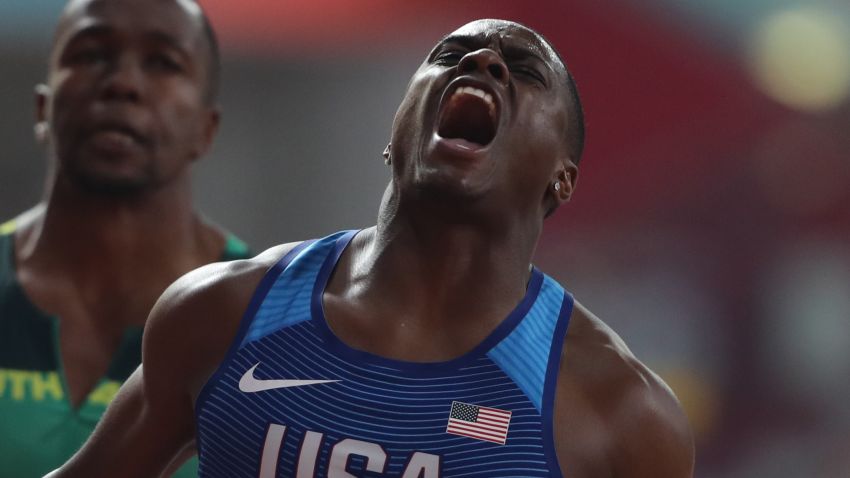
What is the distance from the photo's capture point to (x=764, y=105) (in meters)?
8.01

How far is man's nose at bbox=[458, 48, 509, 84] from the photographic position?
8.11 ft

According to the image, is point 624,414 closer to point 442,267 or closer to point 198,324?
point 442,267

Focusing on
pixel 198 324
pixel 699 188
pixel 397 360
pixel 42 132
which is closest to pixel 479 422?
pixel 397 360

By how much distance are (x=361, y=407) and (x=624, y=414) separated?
460 mm

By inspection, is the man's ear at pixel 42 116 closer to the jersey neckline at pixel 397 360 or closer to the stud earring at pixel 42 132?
the stud earring at pixel 42 132

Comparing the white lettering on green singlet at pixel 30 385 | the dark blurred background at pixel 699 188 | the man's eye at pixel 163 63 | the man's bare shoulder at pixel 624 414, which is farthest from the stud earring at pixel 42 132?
the dark blurred background at pixel 699 188

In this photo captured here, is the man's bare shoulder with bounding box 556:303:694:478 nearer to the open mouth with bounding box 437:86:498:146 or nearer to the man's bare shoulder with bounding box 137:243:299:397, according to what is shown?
the open mouth with bounding box 437:86:498:146

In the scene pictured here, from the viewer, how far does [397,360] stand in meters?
2.35

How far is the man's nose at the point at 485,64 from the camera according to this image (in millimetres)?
2473

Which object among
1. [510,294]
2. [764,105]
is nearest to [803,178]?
[764,105]

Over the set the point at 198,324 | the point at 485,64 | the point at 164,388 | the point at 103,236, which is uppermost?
the point at 485,64

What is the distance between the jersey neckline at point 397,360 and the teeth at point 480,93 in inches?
14.3

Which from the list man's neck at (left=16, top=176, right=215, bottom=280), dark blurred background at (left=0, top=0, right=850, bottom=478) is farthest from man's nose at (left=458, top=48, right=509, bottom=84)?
dark blurred background at (left=0, top=0, right=850, bottom=478)

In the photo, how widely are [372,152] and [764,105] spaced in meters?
2.55
